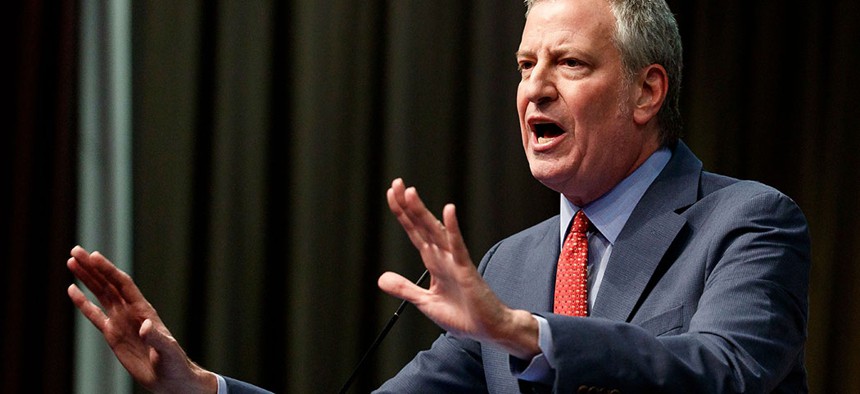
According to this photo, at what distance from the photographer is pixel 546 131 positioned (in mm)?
2072

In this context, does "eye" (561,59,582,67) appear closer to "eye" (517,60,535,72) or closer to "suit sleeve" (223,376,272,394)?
"eye" (517,60,535,72)

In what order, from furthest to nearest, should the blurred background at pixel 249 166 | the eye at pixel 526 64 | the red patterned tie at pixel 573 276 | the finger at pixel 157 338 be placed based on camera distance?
the blurred background at pixel 249 166
the eye at pixel 526 64
the red patterned tie at pixel 573 276
the finger at pixel 157 338

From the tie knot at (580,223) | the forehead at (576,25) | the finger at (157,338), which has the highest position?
the forehead at (576,25)

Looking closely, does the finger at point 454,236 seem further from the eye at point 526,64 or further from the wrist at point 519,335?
the eye at point 526,64

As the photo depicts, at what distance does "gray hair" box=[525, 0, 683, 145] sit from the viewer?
6.67 feet

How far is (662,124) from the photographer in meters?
2.11

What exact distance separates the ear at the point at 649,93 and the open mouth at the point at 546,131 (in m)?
0.16

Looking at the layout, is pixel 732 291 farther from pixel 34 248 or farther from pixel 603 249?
pixel 34 248

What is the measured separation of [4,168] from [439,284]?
71.4 inches

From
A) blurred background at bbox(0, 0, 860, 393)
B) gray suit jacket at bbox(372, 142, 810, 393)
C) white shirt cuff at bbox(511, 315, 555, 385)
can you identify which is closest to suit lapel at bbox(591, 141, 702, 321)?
gray suit jacket at bbox(372, 142, 810, 393)

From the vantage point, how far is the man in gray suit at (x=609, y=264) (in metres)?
1.31

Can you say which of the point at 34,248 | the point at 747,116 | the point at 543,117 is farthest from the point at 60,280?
the point at 747,116

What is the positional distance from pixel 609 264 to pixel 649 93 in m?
0.47

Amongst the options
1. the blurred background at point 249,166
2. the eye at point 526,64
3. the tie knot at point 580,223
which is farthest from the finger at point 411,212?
the blurred background at point 249,166
